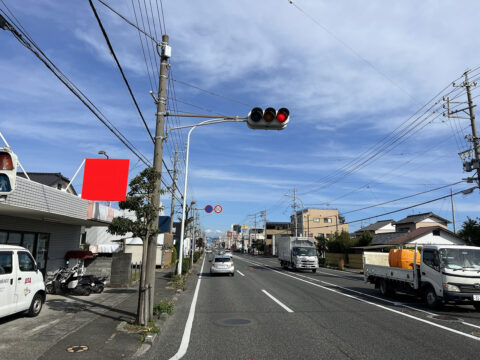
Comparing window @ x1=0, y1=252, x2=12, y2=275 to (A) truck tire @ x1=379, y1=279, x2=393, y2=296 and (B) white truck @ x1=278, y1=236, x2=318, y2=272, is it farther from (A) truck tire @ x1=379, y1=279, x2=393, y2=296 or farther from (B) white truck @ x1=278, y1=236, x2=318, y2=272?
(B) white truck @ x1=278, y1=236, x2=318, y2=272

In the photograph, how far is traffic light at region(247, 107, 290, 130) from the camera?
8023mm

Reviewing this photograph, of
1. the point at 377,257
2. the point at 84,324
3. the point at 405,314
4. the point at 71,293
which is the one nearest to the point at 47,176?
the point at 71,293

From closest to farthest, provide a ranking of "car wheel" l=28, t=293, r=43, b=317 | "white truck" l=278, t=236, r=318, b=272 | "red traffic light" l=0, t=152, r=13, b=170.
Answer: "red traffic light" l=0, t=152, r=13, b=170 → "car wheel" l=28, t=293, r=43, b=317 → "white truck" l=278, t=236, r=318, b=272

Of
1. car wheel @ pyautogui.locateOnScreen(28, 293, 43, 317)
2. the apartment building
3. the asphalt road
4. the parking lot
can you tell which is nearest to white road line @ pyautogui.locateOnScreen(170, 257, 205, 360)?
the asphalt road

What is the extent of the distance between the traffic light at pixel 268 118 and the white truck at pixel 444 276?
25.3 ft

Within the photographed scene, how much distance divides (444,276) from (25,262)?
12.8 m

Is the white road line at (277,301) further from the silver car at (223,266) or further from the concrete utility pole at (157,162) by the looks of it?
the silver car at (223,266)

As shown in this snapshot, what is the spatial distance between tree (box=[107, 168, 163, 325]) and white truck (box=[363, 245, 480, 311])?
9.36 metres

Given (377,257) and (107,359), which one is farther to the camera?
(377,257)

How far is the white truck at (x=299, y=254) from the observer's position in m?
30.8

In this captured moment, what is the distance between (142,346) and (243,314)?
4.30 meters

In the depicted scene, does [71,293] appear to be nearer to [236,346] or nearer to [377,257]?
[236,346]

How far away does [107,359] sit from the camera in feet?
19.1

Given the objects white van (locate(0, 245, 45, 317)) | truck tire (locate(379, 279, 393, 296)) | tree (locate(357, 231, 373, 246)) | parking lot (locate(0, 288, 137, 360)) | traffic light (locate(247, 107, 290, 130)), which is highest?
traffic light (locate(247, 107, 290, 130))
